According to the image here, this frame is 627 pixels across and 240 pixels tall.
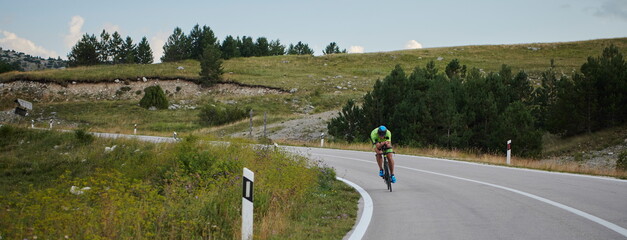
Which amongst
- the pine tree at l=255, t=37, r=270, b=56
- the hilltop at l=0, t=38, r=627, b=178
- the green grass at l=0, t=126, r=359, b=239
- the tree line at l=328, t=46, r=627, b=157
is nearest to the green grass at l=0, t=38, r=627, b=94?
the hilltop at l=0, t=38, r=627, b=178

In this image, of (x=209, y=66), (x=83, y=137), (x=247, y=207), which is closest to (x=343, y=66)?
(x=209, y=66)

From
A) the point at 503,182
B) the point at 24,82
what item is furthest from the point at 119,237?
the point at 24,82

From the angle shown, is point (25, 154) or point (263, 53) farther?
point (263, 53)

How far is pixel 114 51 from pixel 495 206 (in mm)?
103178

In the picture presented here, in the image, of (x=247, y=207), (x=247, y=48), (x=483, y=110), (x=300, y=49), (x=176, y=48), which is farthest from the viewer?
(x=300, y=49)

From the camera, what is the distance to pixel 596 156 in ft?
88.9

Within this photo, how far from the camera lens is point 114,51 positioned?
98938mm

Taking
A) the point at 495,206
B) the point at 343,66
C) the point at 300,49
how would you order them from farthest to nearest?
the point at 300,49
the point at 343,66
the point at 495,206

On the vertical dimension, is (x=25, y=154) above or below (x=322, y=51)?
below

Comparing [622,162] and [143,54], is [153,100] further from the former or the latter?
[143,54]

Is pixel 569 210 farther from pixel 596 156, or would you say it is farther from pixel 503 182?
pixel 596 156

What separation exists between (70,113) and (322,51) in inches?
3833

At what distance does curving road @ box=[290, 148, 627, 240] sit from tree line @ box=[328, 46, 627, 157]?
12365mm

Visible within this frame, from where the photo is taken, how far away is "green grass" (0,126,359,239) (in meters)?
5.51
